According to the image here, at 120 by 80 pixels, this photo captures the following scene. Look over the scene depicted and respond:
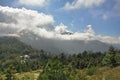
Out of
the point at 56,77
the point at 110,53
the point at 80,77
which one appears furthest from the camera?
the point at 110,53

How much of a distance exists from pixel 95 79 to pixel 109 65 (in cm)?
3967

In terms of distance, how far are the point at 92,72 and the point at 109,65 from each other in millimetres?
18066

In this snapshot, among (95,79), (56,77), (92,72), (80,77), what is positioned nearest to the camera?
(56,77)

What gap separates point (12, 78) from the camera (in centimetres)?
12000

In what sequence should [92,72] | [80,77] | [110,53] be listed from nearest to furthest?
[80,77]
[92,72]
[110,53]

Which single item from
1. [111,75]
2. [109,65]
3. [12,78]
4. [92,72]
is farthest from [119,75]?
[12,78]

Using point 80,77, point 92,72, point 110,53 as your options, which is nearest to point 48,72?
point 80,77

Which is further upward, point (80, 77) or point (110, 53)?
point (110, 53)

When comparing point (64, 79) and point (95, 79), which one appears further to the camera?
point (95, 79)

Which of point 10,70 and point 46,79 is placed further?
point 10,70

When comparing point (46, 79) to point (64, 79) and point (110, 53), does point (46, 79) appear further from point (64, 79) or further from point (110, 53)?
point (110, 53)

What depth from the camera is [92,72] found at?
164 metres

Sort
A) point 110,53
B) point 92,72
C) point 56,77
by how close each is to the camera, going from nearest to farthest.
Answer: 1. point 56,77
2. point 92,72
3. point 110,53

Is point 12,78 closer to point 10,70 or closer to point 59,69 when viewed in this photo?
point 10,70
